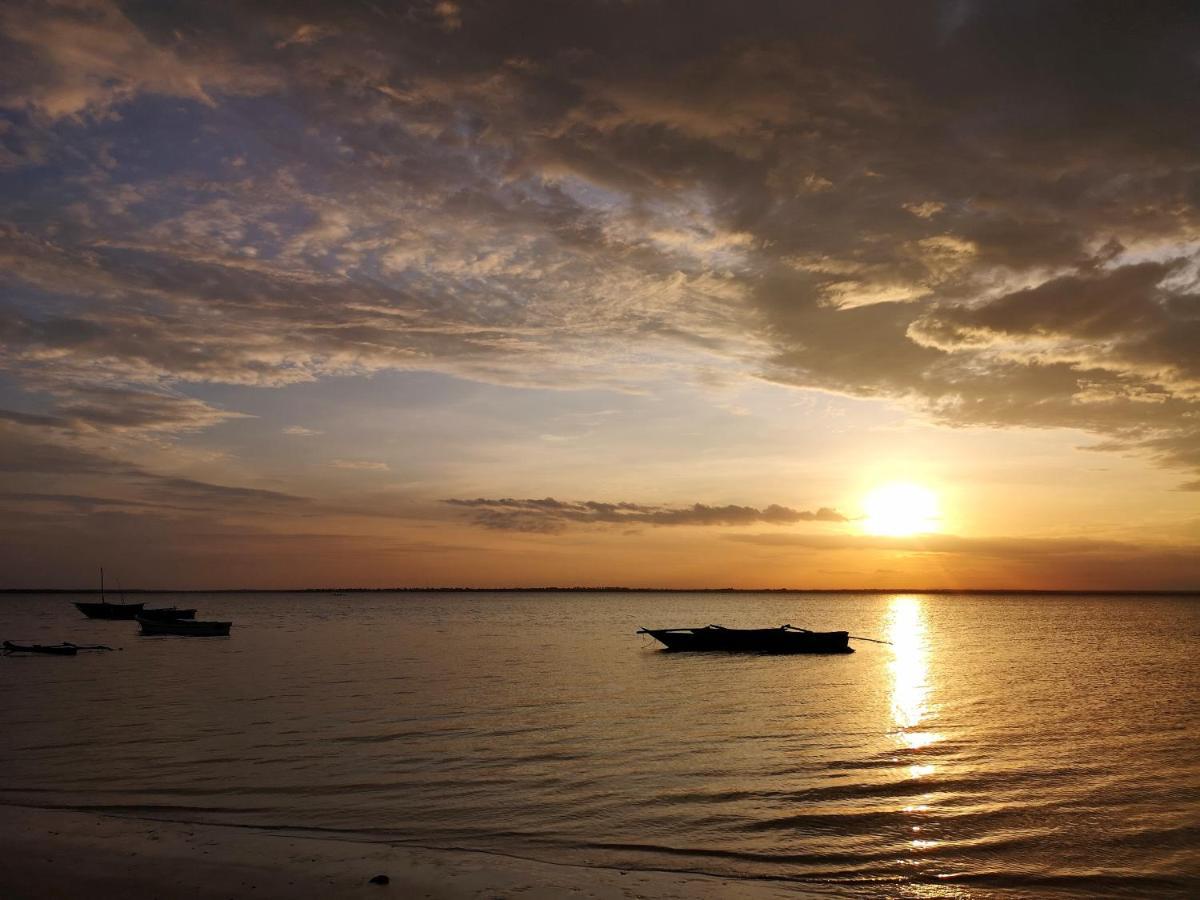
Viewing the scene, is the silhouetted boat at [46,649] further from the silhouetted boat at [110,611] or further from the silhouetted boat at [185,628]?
the silhouetted boat at [110,611]

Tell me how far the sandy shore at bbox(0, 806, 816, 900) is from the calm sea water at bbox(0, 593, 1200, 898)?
3.04ft

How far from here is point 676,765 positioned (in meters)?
22.9

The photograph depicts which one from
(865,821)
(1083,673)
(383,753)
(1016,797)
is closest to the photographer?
(865,821)

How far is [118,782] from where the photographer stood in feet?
69.0

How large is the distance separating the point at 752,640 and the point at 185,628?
2051 inches

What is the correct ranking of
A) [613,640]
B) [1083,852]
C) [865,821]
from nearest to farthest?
[1083,852]
[865,821]
[613,640]

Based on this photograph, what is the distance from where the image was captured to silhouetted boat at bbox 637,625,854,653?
6353 centimetres

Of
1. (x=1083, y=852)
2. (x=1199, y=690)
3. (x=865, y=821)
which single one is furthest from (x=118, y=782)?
(x=1199, y=690)

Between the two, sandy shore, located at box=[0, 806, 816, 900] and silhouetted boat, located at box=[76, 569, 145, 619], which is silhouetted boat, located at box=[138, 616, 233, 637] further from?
sandy shore, located at box=[0, 806, 816, 900]

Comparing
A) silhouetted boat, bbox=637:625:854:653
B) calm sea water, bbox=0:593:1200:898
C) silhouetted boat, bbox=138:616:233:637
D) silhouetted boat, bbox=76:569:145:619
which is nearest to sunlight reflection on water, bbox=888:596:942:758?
calm sea water, bbox=0:593:1200:898

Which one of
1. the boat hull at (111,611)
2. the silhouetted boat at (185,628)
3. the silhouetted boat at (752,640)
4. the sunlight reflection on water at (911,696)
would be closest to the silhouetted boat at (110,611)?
the boat hull at (111,611)

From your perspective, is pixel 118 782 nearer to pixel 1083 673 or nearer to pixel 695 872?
pixel 695 872

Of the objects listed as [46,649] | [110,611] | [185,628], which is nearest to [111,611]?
[110,611]

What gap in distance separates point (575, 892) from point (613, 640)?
223 ft
